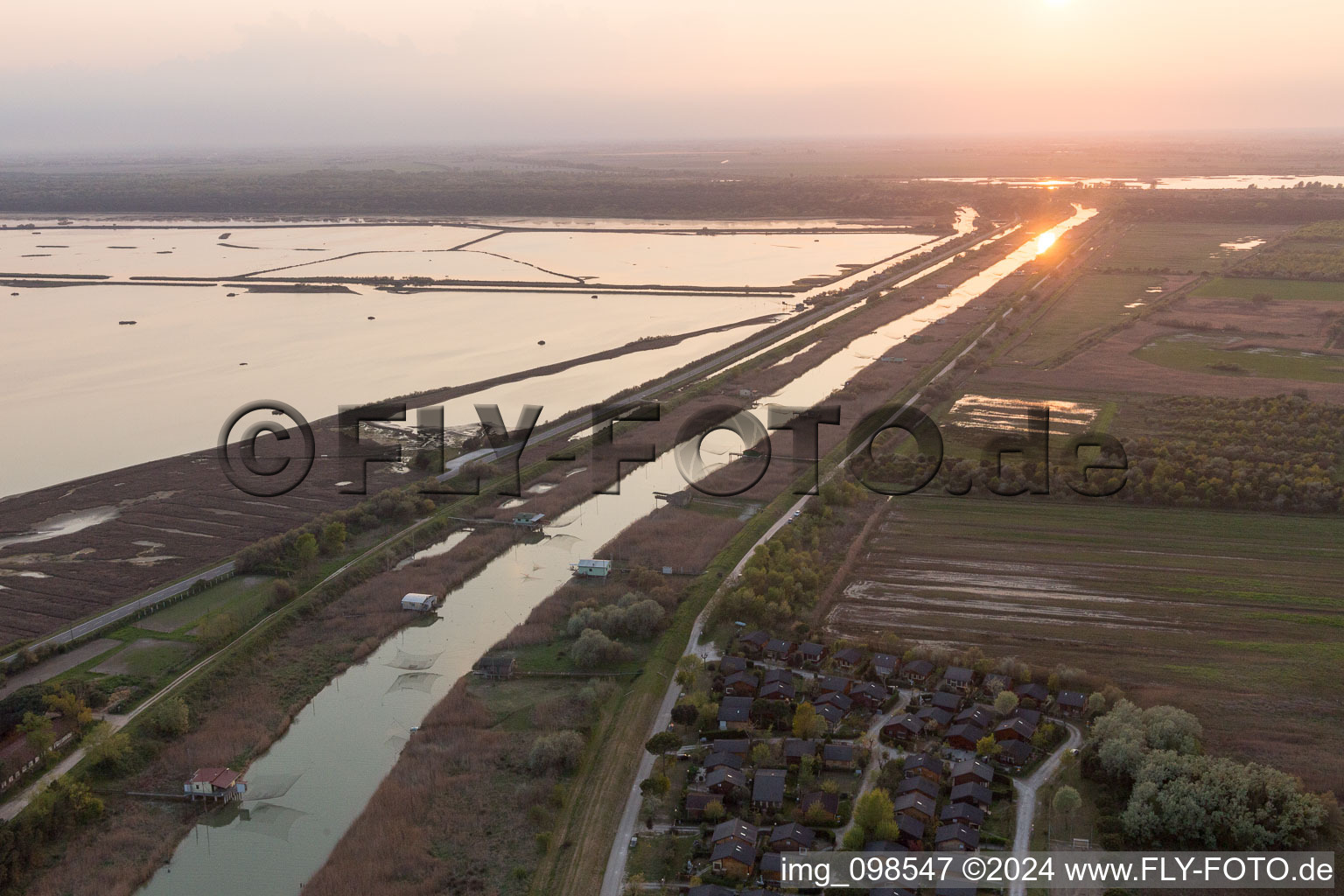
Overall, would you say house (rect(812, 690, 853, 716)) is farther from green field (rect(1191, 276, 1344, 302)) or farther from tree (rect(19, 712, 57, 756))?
green field (rect(1191, 276, 1344, 302))

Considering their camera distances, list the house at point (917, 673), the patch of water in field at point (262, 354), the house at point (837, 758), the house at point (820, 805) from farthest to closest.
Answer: the patch of water in field at point (262, 354) → the house at point (917, 673) → the house at point (837, 758) → the house at point (820, 805)

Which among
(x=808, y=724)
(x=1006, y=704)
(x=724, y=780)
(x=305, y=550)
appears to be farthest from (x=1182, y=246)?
(x=724, y=780)

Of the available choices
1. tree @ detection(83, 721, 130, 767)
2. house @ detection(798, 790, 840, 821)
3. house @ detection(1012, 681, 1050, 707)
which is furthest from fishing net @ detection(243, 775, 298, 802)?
house @ detection(1012, 681, 1050, 707)

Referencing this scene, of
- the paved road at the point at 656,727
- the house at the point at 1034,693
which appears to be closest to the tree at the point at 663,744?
the paved road at the point at 656,727

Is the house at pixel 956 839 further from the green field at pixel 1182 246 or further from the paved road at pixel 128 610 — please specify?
the green field at pixel 1182 246

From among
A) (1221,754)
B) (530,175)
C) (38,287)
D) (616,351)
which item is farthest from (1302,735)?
(530,175)

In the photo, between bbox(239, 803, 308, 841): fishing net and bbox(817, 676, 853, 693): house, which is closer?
bbox(239, 803, 308, 841): fishing net

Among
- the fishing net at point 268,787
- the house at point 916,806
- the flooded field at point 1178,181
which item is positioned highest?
the flooded field at point 1178,181
